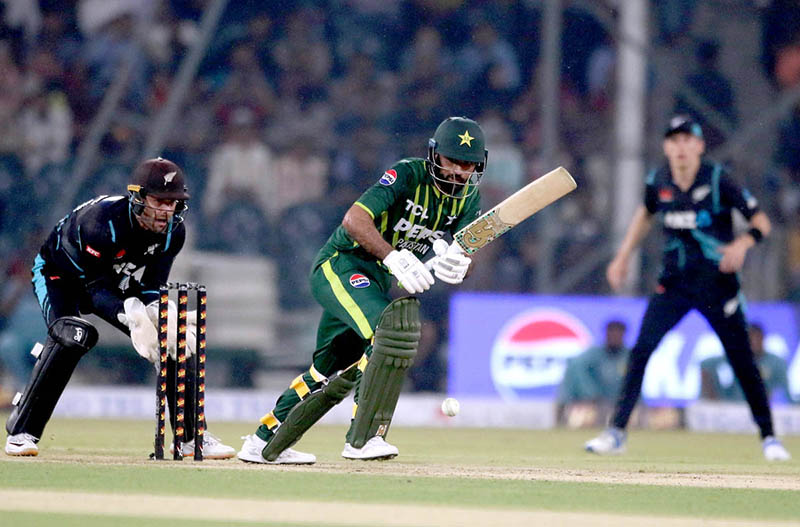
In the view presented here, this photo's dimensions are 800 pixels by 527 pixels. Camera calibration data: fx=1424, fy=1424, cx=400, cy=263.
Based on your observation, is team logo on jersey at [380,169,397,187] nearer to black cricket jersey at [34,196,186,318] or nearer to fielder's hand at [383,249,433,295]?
fielder's hand at [383,249,433,295]

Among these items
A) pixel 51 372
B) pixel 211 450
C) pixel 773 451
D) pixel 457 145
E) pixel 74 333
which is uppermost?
pixel 457 145

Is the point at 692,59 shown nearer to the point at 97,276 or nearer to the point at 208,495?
the point at 97,276

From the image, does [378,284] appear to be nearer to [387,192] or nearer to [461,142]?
[387,192]

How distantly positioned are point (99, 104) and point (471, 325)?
436 cm

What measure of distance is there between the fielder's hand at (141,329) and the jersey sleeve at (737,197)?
3254mm

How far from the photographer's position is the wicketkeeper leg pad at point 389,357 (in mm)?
5453

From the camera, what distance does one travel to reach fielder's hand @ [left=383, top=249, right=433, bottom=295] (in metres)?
5.50

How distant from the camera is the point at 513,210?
→ 5.87 metres

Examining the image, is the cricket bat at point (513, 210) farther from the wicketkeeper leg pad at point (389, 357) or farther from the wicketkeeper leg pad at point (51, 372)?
the wicketkeeper leg pad at point (51, 372)

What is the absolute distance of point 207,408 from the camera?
1073 cm

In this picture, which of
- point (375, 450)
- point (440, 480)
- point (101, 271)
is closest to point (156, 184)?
point (101, 271)

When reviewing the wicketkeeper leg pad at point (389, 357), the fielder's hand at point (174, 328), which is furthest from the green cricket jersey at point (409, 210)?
the fielder's hand at point (174, 328)

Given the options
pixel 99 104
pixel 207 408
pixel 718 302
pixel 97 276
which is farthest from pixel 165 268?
pixel 99 104

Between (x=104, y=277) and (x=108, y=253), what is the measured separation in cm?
22
